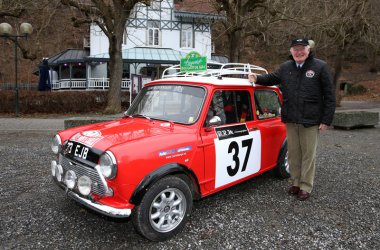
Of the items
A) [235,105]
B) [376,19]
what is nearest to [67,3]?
[235,105]

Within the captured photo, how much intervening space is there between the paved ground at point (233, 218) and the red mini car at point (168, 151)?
337 millimetres

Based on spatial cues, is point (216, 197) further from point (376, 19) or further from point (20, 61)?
point (20, 61)

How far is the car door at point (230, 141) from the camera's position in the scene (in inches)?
153

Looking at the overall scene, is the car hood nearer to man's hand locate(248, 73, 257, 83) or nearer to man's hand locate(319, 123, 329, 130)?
man's hand locate(248, 73, 257, 83)

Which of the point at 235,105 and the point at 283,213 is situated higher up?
the point at 235,105

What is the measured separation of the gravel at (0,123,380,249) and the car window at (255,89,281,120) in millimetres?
1228

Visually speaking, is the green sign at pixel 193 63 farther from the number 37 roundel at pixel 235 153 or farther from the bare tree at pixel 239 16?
the bare tree at pixel 239 16

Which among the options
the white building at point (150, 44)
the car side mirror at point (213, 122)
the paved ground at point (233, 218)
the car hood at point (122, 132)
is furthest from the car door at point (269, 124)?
the white building at point (150, 44)

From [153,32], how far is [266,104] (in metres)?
23.0

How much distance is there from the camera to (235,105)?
4414 mm

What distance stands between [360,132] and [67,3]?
13.2 m

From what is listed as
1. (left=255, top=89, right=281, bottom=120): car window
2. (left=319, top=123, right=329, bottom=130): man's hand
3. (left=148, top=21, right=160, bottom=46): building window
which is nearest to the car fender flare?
(left=255, top=89, right=281, bottom=120): car window

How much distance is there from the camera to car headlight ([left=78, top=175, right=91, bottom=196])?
327 centimetres

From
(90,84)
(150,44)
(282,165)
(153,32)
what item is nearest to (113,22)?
(90,84)
